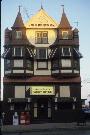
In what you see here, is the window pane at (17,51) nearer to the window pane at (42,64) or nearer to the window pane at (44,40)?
the window pane at (42,64)

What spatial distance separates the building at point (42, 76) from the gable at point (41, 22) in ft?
2.02

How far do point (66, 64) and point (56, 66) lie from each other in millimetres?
1429

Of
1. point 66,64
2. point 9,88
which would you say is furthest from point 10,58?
point 66,64

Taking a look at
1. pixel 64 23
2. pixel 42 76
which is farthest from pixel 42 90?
pixel 64 23

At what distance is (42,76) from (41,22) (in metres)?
7.53

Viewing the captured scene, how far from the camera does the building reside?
54.2 meters

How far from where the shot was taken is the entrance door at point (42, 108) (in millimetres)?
55062

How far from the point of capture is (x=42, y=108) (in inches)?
2178

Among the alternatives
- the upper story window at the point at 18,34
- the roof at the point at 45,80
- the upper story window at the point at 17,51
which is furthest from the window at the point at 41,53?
the upper story window at the point at 18,34

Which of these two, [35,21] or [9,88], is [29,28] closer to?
[35,21]

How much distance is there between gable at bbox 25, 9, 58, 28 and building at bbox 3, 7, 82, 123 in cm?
62

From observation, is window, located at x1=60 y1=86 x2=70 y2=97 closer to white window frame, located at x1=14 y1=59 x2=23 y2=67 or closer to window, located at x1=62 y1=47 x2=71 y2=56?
window, located at x1=62 y1=47 x2=71 y2=56

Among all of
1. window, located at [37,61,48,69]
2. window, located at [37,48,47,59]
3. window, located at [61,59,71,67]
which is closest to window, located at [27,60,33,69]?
window, located at [37,61,48,69]

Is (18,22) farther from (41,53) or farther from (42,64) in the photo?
(42,64)
